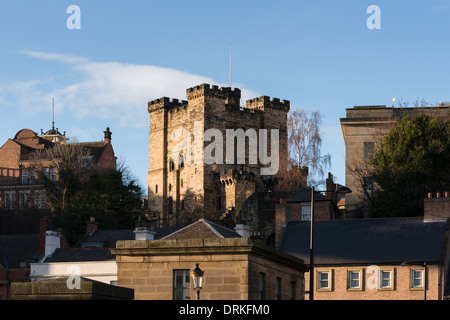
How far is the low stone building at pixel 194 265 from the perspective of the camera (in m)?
29.9

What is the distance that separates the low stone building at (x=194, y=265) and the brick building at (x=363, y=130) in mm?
45328

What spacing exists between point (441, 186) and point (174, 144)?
169ft

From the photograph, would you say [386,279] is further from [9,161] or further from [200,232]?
[9,161]

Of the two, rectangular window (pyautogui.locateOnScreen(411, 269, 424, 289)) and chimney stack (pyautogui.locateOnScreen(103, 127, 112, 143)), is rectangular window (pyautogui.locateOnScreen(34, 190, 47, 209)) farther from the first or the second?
rectangular window (pyautogui.locateOnScreen(411, 269, 424, 289))

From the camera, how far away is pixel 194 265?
30.4 m

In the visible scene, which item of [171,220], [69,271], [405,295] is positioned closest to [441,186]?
[405,295]

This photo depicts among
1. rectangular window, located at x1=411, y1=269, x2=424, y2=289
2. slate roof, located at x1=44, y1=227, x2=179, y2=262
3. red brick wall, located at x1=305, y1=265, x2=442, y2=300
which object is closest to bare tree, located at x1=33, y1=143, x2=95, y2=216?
slate roof, located at x1=44, y1=227, x2=179, y2=262

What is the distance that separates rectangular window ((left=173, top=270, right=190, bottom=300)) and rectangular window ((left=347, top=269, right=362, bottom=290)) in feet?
77.5

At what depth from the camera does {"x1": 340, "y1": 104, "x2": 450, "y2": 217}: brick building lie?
76.4 m

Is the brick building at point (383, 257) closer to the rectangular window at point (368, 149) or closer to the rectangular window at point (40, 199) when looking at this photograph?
the rectangular window at point (368, 149)

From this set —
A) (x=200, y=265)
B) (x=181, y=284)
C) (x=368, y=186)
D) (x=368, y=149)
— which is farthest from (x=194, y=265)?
(x=368, y=149)

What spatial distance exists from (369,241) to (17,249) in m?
27.5
